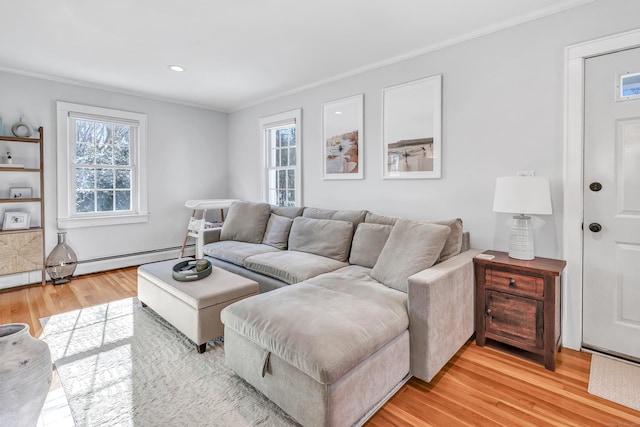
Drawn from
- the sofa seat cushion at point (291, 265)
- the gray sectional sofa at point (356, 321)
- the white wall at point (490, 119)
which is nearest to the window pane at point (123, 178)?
the sofa seat cushion at point (291, 265)

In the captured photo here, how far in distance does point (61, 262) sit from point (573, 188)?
17.2 feet

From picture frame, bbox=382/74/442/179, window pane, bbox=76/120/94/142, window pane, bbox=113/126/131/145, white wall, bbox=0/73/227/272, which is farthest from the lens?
window pane, bbox=113/126/131/145

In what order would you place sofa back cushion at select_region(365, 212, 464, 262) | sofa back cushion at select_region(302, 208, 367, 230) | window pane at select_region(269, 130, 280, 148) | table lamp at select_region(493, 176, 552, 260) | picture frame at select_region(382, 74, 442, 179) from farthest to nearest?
window pane at select_region(269, 130, 280, 148) → sofa back cushion at select_region(302, 208, 367, 230) → picture frame at select_region(382, 74, 442, 179) → sofa back cushion at select_region(365, 212, 464, 262) → table lamp at select_region(493, 176, 552, 260)

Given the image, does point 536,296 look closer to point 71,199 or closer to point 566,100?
point 566,100

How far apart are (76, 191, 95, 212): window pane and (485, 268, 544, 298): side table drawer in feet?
15.5

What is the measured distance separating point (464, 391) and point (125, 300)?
3.24m

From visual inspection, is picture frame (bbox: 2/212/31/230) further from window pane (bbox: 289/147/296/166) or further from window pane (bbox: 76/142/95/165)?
window pane (bbox: 289/147/296/166)

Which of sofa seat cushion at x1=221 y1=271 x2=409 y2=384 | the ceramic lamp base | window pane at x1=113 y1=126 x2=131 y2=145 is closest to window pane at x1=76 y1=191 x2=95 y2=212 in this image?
window pane at x1=113 y1=126 x2=131 y2=145

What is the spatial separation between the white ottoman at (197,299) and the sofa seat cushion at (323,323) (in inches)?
16.6

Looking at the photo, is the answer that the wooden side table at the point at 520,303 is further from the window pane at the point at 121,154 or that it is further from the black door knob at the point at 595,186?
the window pane at the point at 121,154

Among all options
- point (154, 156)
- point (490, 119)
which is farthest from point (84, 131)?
point (490, 119)

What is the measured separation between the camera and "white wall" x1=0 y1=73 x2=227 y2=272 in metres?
3.74

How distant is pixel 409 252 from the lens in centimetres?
226

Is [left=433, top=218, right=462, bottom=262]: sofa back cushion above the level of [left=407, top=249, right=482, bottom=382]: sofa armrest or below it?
above
